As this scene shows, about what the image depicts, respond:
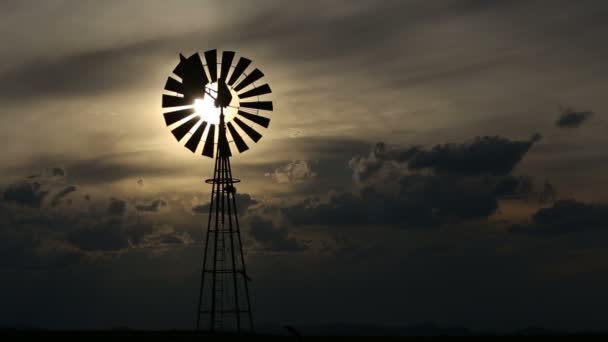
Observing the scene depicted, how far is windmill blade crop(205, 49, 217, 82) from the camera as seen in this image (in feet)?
142

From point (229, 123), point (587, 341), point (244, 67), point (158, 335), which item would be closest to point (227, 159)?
point (229, 123)

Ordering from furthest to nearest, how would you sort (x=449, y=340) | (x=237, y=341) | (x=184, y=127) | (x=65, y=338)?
1. (x=449, y=340)
2. (x=65, y=338)
3. (x=184, y=127)
4. (x=237, y=341)

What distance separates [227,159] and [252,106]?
332 centimetres

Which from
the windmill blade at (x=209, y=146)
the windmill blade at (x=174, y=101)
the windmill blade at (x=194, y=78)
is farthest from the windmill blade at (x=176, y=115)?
the windmill blade at (x=209, y=146)

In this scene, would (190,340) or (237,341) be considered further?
(190,340)

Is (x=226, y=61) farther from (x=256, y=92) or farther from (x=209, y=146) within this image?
(x=209, y=146)

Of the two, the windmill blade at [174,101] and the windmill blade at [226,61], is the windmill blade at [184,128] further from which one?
the windmill blade at [226,61]

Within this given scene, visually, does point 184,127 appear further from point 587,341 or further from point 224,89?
point 587,341

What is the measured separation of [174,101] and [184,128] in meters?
1.55

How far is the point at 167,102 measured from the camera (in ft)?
143

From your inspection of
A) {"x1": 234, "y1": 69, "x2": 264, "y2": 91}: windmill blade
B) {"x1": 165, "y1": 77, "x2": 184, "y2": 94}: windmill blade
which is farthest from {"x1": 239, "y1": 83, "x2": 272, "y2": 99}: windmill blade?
{"x1": 165, "y1": 77, "x2": 184, "y2": 94}: windmill blade

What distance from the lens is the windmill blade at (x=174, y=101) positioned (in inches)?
1709

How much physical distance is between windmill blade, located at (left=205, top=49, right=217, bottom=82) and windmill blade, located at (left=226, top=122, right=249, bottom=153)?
279cm

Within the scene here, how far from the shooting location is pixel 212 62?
43.4 meters
